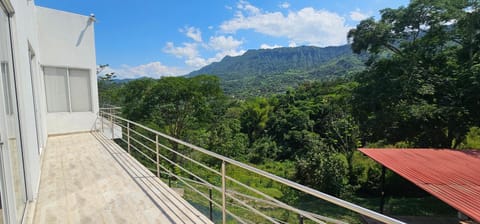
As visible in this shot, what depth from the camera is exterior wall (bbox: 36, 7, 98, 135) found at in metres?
7.05

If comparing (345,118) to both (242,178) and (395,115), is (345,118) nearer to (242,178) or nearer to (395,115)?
(395,115)

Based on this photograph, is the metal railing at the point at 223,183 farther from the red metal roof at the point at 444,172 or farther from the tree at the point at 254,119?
the tree at the point at 254,119

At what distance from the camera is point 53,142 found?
659cm

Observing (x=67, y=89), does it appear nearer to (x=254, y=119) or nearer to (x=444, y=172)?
(x=444, y=172)

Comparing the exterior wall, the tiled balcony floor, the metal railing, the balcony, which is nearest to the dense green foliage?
the metal railing

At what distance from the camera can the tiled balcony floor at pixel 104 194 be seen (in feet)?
8.46

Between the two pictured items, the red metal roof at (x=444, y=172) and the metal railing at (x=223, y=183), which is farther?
the red metal roof at (x=444, y=172)

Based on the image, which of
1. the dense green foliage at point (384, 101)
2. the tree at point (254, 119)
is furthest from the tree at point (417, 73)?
the tree at point (254, 119)

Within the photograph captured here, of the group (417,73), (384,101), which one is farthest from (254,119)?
(417,73)

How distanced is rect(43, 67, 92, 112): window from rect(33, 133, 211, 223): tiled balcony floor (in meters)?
2.91

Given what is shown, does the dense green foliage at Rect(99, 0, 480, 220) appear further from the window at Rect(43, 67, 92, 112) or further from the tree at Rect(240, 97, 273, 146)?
the tree at Rect(240, 97, 273, 146)

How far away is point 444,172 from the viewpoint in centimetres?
603

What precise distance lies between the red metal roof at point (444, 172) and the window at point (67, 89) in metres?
8.86

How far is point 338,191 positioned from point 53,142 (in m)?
11.2
